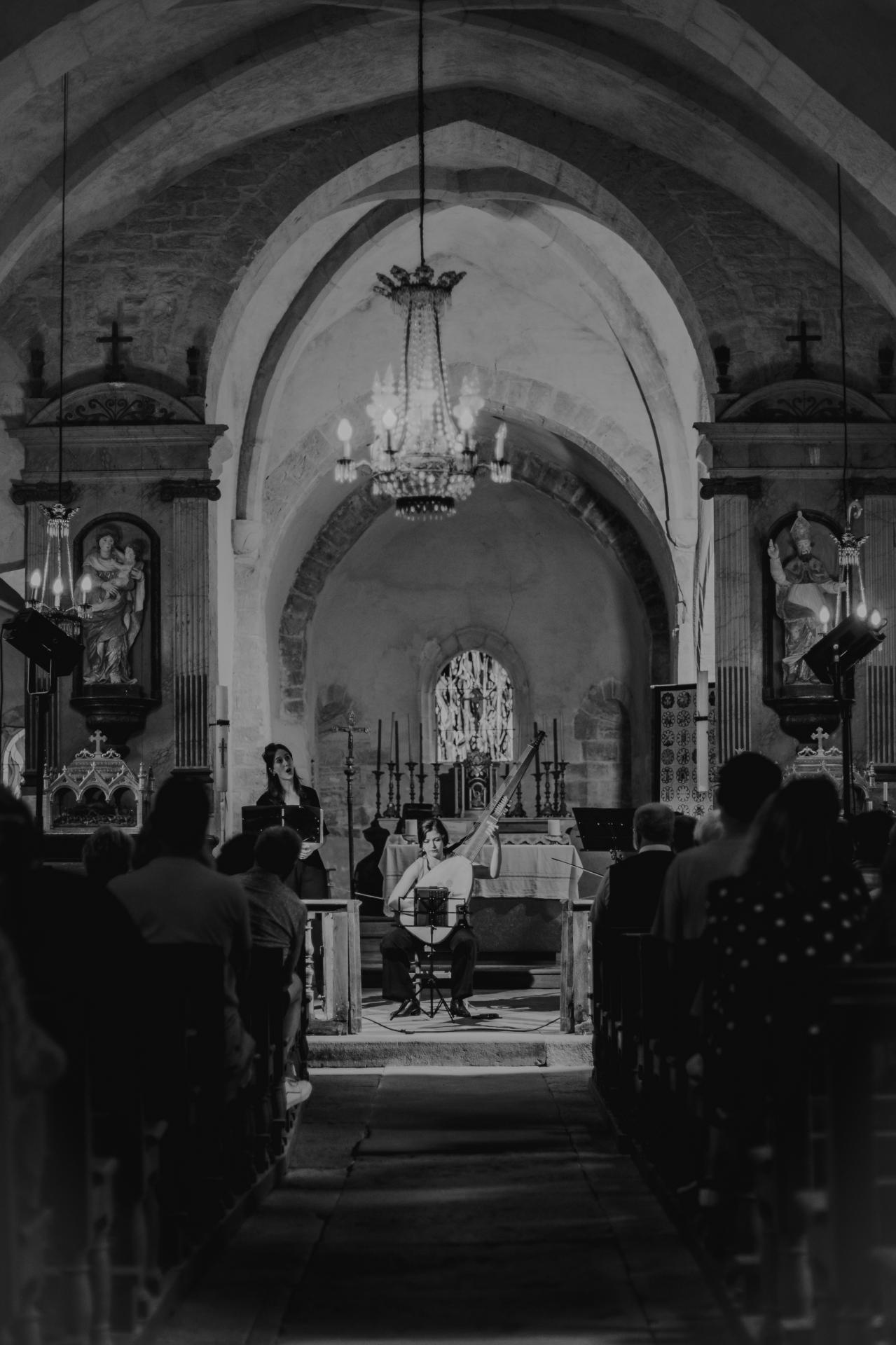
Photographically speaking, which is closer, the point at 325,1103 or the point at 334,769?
the point at 325,1103

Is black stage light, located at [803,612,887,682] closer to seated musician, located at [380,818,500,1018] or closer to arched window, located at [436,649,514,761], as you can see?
seated musician, located at [380,818,500,1018]

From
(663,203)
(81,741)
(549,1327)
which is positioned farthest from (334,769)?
(549,1327)

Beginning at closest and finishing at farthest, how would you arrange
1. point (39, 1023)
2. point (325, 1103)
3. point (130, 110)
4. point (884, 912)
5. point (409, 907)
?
point (39, 1023) → point (884, 912) → point (325, 1103) → point (409, 907) → point (130, 110)

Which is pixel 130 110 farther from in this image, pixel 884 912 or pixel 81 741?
pixel 884 912

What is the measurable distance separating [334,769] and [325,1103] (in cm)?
1364

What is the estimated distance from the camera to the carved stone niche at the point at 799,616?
1465cm

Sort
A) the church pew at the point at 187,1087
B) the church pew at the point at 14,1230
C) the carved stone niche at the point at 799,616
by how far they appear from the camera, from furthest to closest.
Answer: the carved stone niche at the point at 799,616
the church pew at the point at 187,1087
the church pew at the point at 14,1230

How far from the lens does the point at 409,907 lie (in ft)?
43.4

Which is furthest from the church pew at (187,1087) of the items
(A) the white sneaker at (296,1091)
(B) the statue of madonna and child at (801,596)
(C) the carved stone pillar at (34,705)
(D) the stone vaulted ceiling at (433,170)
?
(B) the statue of madonna and child at (801,596)

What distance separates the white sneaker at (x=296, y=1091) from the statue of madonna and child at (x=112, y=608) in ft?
24.1

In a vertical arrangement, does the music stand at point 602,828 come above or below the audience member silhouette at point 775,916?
below

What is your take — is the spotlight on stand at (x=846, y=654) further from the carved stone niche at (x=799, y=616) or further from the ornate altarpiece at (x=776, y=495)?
the ornate altarpiece at (x=776, y=495)

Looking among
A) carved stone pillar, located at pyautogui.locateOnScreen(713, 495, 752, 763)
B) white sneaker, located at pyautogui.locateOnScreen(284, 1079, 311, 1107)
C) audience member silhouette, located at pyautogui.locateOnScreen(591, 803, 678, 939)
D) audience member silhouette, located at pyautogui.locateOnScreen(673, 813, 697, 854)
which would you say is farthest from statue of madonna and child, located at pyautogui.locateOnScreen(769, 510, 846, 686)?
white sneaker, located at pyautogui.locateOnScreen(284, 1079, 311, 1107)

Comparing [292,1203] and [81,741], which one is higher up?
[81,741]
